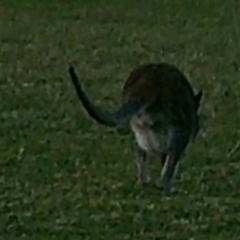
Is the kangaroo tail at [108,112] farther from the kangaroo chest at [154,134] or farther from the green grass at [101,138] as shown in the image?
the green grass at [101,138]

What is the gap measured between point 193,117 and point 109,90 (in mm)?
4305

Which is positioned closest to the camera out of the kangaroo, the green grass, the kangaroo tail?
the kangaroo tail

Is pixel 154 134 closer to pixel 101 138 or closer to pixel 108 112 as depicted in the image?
pixel 108 112

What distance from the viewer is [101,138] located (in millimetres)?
10992

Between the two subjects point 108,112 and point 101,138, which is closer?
point 108,112

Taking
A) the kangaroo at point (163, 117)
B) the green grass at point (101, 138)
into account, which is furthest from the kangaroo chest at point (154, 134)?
the green grass at point (101, 138)

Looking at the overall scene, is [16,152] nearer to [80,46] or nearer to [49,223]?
[49,223]

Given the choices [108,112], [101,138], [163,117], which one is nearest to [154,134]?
[163,117]

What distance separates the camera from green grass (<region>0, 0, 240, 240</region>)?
→ 27.6 ft

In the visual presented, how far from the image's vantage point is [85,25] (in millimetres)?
19344

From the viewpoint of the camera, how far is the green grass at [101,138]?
8398 millimetres

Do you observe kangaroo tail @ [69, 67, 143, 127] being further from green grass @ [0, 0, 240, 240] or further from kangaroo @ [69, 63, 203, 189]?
green grass @ [0, 0, 240, 240]

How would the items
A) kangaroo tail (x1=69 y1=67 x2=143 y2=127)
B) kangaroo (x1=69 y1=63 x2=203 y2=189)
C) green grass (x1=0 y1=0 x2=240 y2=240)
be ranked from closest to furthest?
kangaroo tail (x1=69 y1=67 x2=143 y2=127)
green grass (x1=0 y1=0 x2=240 y2=240)
kangaroo (x1=69 y1=63 x2=203 y2=189)

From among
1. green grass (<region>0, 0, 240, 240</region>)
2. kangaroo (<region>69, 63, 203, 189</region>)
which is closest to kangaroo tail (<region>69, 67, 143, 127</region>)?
kangaroo (<region>69, 63, 203, 189</region>)
